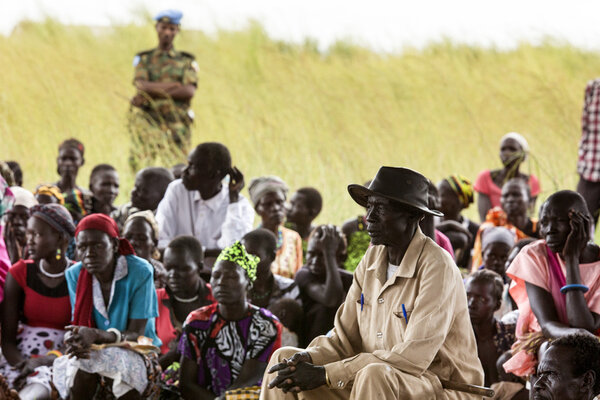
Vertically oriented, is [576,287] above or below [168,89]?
below

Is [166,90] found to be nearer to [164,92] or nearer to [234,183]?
[164,92]

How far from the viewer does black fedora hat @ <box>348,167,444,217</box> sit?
13.2ft

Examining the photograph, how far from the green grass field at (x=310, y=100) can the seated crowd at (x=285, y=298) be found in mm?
3439

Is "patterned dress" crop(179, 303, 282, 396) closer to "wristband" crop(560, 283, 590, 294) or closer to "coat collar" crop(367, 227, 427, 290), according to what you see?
"coat collar" crop(367, 227, 427, 290)

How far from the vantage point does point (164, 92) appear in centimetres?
951

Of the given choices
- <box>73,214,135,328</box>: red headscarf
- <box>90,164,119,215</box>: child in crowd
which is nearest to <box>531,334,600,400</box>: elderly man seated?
<box>73,214,135,328</box>: red headscarf

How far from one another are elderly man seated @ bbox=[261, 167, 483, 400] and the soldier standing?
5.55 metres

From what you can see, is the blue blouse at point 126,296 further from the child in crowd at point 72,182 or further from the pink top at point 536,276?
the child in crowd at point 72,182

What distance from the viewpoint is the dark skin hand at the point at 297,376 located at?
383cm

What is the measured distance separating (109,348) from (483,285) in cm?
216

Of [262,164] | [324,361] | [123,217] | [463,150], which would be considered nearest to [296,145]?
[262,164]

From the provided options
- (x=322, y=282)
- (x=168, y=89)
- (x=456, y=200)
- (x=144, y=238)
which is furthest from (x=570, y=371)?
(x=168, y=89)

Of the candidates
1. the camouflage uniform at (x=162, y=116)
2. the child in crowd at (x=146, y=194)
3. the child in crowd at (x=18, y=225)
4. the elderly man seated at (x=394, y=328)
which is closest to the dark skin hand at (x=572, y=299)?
the elderly man seated at (x=394, y=328)

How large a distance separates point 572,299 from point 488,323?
899 millimetres
